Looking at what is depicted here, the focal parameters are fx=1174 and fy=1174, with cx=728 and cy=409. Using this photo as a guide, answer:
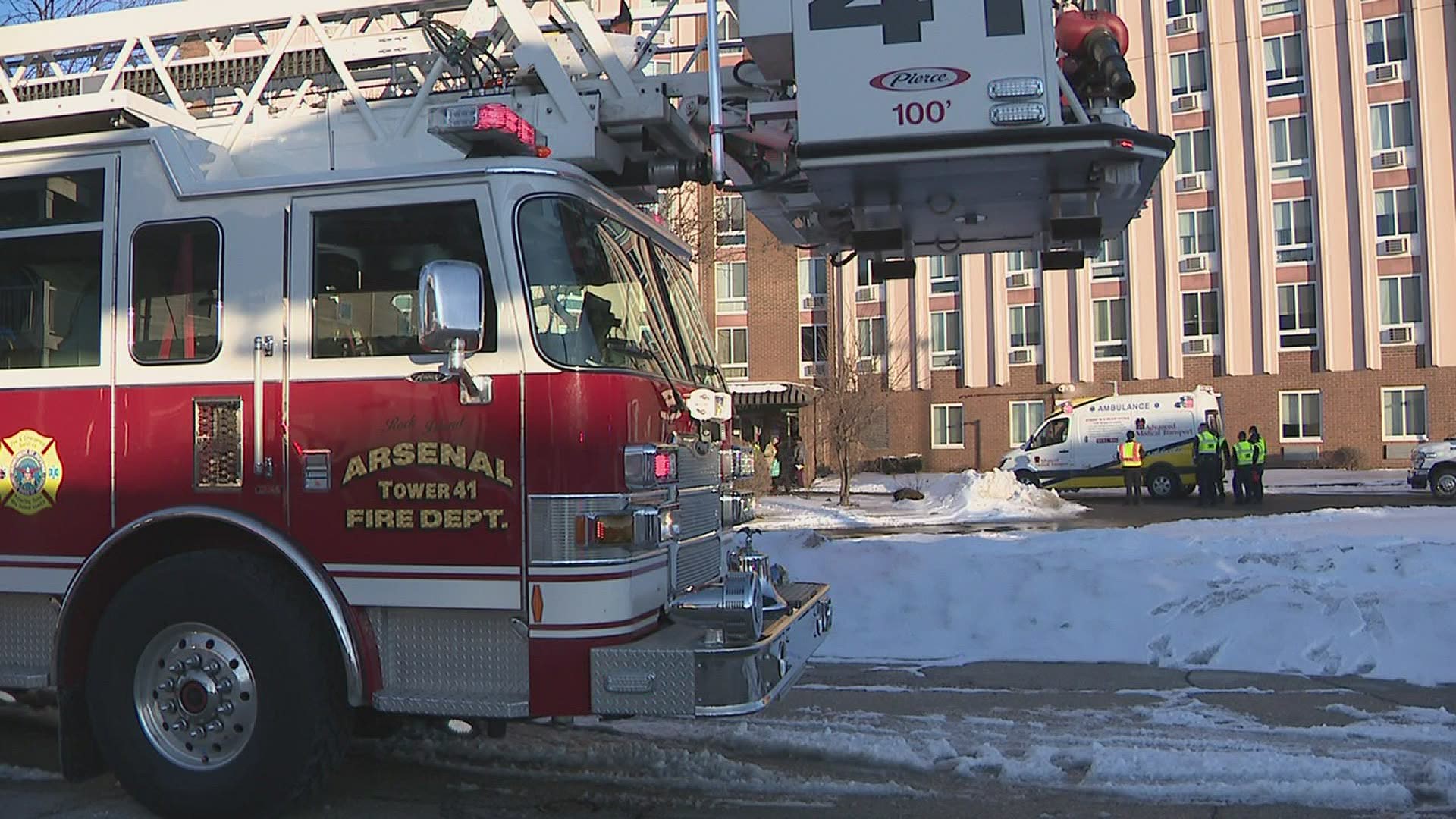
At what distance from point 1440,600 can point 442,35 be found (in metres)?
7.62

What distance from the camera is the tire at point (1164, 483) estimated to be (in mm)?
27781

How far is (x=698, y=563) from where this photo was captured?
17.5ft

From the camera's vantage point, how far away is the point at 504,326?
450 cm

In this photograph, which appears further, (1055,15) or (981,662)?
(981,662)

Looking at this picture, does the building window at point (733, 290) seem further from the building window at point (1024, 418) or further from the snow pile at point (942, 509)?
the snow pile at point (942, 509)

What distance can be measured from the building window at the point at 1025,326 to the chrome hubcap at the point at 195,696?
38180mm

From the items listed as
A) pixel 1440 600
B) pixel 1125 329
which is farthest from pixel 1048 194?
pixel 1125 329

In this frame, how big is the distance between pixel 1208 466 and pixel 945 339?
1724cm

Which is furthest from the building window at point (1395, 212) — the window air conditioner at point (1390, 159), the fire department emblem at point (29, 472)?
the fire department emblem at point (29, 472)

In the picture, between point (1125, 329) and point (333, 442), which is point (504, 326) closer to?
point (333, 442)

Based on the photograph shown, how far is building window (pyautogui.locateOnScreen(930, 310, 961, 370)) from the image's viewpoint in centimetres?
4178

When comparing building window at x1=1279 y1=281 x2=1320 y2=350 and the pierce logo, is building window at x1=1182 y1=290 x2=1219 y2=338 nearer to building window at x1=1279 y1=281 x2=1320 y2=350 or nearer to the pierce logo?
building window at x1=1279 y1=281 x2=1320 y2=350

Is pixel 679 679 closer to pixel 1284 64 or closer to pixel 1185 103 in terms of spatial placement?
pixel 1185 103

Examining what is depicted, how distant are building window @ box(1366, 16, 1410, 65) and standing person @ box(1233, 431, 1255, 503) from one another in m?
18.2
